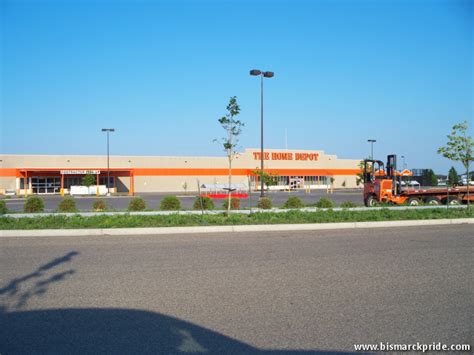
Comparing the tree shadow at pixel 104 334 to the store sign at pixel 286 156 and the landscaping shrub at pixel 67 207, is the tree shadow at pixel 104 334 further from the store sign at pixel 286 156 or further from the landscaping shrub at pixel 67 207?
the store sign at pixel 286 156

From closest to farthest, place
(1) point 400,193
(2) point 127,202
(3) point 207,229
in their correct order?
1. (3) point 207,229
2. (1) point 400,193
3. (2) point 127,202

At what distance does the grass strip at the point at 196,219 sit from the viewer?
15117mm

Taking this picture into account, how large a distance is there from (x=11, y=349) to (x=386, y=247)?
878cm

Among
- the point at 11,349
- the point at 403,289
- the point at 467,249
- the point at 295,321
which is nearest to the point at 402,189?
the point at 467,249

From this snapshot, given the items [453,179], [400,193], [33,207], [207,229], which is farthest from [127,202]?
[453,179]

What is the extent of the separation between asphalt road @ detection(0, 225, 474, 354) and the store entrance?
51.1 meters

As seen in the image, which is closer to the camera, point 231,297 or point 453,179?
point 231,297

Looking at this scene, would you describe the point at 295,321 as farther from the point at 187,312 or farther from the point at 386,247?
the point at 386,247

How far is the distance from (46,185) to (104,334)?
194 feet

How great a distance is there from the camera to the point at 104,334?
519 centimetres

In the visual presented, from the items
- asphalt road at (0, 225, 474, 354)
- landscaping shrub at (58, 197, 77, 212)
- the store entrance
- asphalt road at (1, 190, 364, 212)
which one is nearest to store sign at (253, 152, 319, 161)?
asphalt road at (1, 190, 364, 212)

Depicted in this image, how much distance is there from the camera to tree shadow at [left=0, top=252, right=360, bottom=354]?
475 centimetres

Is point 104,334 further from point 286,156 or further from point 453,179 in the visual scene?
point 286,156

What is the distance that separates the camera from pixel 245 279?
7.89m
